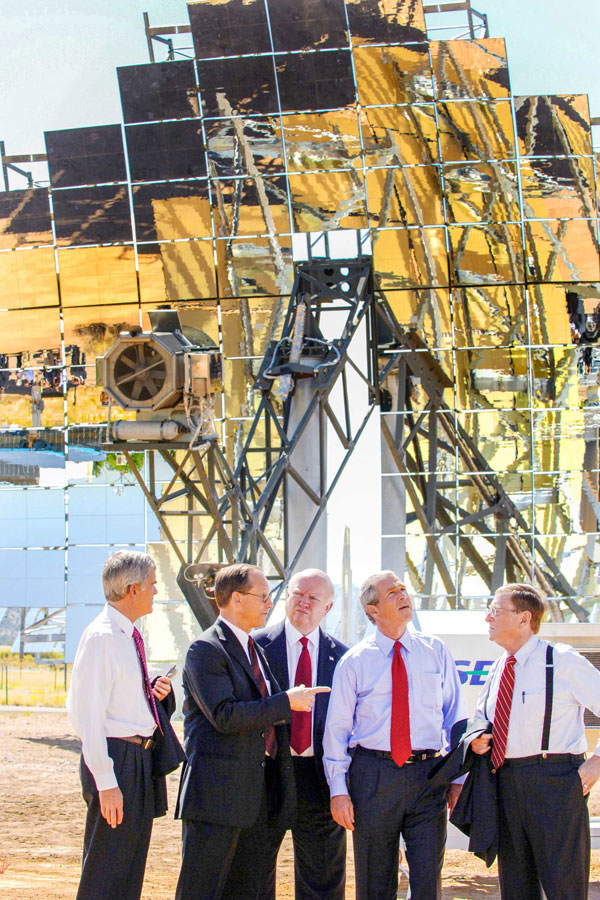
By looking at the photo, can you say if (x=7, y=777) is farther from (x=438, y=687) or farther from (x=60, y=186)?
(x=438, y=687)

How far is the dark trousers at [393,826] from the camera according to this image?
428cm

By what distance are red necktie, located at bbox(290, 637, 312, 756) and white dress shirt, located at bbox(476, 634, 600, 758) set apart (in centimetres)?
89

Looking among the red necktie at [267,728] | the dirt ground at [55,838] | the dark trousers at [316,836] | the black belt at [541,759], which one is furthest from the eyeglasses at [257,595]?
the dirt ground at [55,838]

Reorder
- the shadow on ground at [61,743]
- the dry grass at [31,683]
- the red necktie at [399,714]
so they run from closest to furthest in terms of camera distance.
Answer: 1. the red necktie at [399,714]
2. the dry grass at [31,683]
3. the shadow on ground at [61,743]

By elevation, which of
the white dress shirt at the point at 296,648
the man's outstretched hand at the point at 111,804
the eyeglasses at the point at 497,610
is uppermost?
the eyeglasses at the point at 497,610

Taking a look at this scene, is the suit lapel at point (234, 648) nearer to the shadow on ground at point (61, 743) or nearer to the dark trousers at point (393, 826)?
the dark trousers at point (393, 826)

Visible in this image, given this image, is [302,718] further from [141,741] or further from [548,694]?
[548,694]

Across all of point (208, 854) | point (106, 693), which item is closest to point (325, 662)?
point (208, 854)

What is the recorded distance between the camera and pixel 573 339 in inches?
443

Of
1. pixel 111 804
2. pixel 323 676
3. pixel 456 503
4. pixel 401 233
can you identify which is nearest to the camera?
pixel 111 804

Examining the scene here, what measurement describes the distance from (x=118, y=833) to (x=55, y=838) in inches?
196

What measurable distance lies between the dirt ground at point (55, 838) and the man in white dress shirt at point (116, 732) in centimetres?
259

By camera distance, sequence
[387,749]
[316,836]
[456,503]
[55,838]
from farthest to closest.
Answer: [456,503], [55,838], [316,836], [387,749]

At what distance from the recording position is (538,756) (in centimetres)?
431
